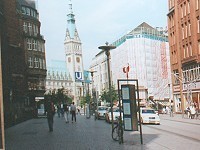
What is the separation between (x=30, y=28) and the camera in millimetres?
78062

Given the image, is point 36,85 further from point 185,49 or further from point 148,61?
point 148,61

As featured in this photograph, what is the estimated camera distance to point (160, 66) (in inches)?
3895

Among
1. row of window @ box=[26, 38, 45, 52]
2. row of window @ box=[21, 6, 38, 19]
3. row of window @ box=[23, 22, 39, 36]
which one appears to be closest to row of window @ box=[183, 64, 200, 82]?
row of window @ box=[26, 38, 45, 52]

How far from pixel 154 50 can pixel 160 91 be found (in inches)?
424

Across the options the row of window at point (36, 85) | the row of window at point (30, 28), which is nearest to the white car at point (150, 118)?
the row of window at point (36, 85)

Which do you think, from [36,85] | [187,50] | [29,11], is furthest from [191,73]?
[29,11]

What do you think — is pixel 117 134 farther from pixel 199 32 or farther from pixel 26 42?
pixel 26 42

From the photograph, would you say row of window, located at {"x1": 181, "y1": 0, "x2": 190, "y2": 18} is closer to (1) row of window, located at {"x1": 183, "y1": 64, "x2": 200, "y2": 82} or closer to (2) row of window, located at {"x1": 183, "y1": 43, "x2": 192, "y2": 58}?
(2) row of window, located at {"x1": 183, "y1": 43, "x2": 192, "y2": 58}

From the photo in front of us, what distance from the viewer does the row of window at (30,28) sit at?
7656 cm

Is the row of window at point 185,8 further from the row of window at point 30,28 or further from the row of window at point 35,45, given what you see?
the row of window at point 30,28

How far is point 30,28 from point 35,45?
11.2 feet

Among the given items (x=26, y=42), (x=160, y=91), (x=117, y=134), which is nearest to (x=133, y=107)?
(x=117, y=134)

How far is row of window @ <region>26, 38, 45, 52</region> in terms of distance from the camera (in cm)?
7688

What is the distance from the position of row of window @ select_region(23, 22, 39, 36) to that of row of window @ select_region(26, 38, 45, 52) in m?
1.58
